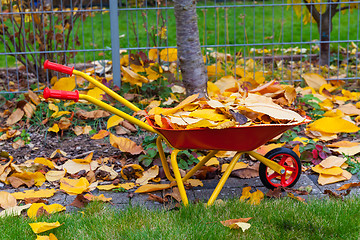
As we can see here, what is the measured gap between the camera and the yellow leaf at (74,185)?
2883mm

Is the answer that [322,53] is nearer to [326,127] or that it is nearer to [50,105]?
[326,127]

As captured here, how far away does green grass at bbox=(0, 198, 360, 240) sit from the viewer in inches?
90.9

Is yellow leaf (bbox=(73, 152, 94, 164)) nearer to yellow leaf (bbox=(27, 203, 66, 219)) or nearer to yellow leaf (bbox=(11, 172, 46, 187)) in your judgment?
yellow leaf (bbox=(11, 172, 46, 187))

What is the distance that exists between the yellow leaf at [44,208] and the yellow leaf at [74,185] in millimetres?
193

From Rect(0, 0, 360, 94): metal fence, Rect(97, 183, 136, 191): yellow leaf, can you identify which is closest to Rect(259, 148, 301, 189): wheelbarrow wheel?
Rect(97, 183, 136, 191): yellow leaf

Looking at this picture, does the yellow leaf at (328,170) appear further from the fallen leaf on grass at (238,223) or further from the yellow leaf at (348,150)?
the fallen leaf on grass at (238,223)

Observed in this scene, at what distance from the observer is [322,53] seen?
5359mm

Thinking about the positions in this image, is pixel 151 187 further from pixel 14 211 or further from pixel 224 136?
pixel 14 211

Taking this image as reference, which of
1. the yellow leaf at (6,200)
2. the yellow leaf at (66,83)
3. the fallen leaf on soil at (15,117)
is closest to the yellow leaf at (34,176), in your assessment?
the yellow leaf at (6,200)

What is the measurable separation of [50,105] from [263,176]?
201cm

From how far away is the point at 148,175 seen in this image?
313 cm

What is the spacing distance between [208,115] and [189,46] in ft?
3.12

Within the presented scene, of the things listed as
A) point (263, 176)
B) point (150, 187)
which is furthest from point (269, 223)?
point (150, 187)

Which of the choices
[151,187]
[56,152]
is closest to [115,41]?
[56,152]
